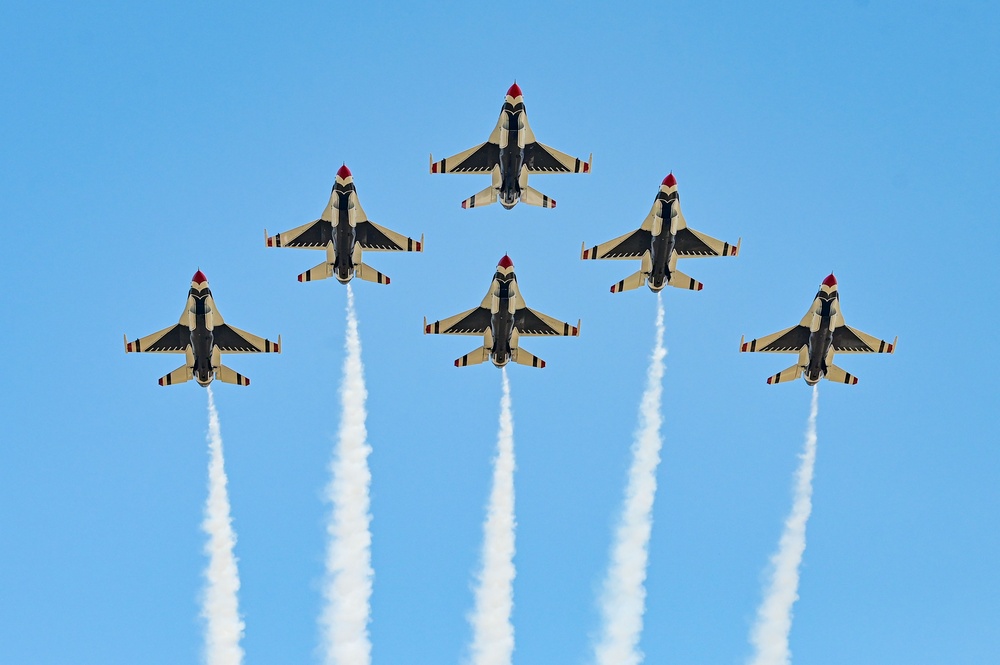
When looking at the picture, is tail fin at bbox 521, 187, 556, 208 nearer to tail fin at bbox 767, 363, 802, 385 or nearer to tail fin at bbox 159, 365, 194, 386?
tail fin at bbox 767, 363, 802, 385

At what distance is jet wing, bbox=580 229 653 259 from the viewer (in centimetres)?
8831

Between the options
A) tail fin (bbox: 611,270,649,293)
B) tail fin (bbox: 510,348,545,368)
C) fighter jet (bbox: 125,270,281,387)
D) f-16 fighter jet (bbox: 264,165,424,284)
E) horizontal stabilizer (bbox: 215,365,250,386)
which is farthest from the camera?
tail fin (bbox: 611,270,649,293)

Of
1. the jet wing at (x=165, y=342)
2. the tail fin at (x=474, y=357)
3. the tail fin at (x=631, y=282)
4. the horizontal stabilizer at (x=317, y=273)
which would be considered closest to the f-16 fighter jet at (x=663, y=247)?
the tail fin at (x=631, y=282)

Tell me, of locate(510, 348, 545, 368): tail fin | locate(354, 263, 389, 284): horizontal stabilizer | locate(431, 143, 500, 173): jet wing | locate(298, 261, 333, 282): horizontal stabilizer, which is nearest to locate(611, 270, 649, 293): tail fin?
locate(510, 348, 545, 368): tail fin

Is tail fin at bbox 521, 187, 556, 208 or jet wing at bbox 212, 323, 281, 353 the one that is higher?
tail fin at bbox 521, 187, 556, 208

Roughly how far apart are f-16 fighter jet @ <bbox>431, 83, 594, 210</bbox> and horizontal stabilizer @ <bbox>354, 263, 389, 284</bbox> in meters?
6.85

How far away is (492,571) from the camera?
87375 mm

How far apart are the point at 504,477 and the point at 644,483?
895 centimetres

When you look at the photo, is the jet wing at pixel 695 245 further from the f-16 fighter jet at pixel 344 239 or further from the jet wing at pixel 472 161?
the f-16 fighter jet at pixel 344 239

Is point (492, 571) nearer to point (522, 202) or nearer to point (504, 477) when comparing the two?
point (504, 477)

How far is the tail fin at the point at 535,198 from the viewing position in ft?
293

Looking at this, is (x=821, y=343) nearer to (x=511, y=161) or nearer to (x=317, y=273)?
(x=511, y=161)

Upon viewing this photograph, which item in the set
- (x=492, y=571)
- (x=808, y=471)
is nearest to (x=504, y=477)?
(x=492, y=571)

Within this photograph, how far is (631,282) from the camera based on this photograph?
87.3 meters
